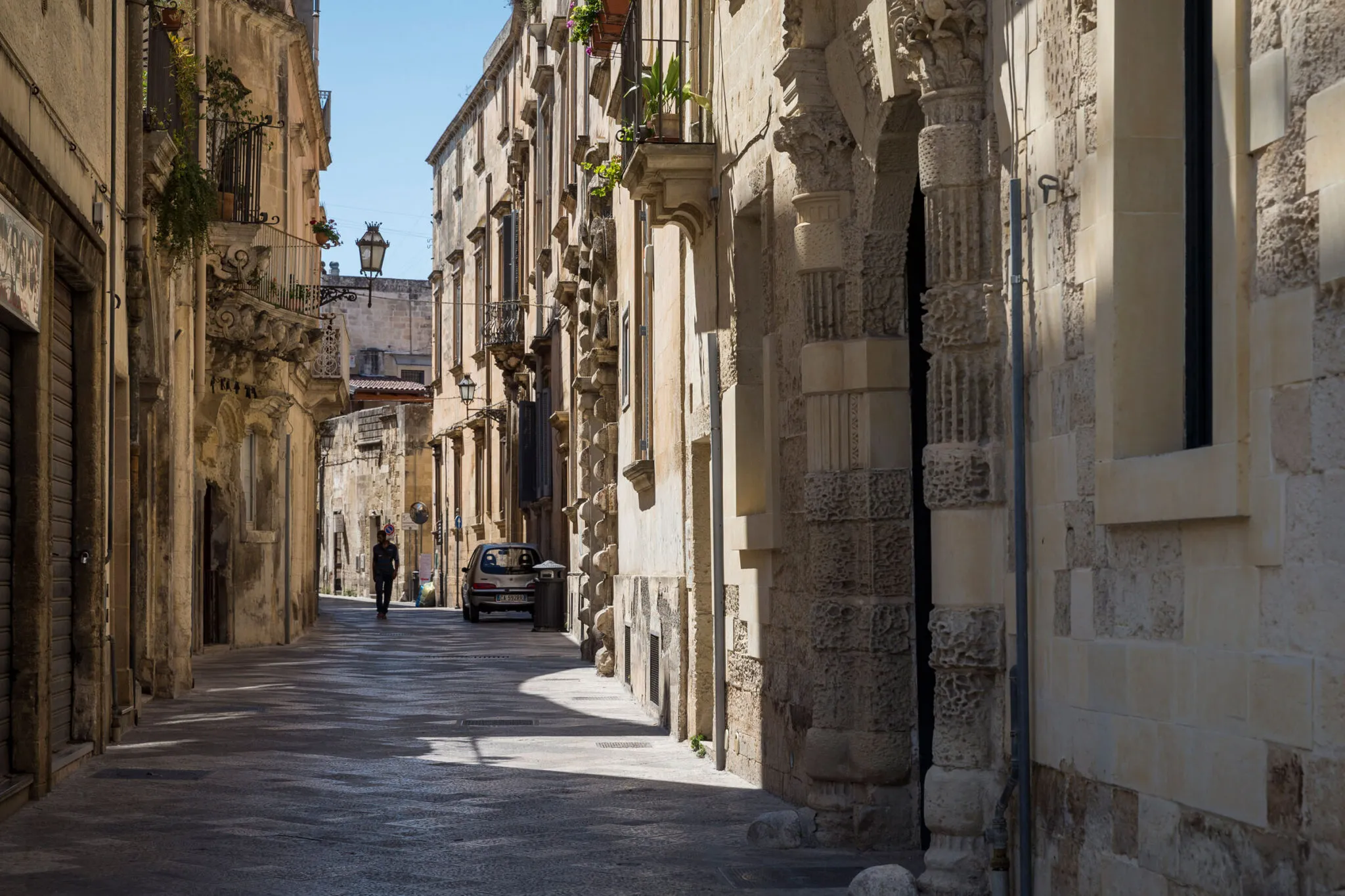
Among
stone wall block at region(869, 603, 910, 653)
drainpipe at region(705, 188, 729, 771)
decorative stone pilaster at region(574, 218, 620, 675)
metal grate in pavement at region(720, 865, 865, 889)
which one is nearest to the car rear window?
decorative stone pilaster at region(574, 218, 620, 675)

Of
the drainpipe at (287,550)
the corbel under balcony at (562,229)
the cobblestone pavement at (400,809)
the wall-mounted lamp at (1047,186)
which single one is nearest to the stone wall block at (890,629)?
the cobblestone pavement at (400,809)

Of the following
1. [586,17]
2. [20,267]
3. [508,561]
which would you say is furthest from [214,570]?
[20,267]

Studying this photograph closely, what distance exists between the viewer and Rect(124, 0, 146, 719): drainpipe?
1496 cm

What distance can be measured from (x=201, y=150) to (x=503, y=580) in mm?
16095

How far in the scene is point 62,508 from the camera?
12.1 meters

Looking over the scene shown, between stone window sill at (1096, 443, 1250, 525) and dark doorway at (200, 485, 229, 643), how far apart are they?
22.4m

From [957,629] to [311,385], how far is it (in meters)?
29.3

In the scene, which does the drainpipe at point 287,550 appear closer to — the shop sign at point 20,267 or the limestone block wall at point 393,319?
the shop sign at point 20,267

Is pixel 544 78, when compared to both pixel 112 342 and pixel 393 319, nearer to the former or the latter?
pixel 112 342

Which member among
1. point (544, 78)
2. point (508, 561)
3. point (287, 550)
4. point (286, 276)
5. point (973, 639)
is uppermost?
point (544, 78)

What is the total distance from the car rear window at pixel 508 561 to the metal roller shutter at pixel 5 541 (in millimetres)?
26140

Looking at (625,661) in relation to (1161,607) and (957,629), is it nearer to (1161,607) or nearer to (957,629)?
(957,629)

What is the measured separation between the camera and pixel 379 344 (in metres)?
78.0

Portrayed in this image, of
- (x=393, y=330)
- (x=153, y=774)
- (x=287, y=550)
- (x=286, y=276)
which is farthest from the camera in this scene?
(x=393, y=330)
